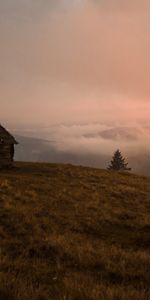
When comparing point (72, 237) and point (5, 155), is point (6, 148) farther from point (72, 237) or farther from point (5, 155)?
point (72, 237)

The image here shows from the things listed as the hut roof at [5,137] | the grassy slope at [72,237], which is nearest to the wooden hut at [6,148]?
the hut roof at [5,137]

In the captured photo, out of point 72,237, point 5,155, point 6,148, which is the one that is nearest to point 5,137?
point 6,148

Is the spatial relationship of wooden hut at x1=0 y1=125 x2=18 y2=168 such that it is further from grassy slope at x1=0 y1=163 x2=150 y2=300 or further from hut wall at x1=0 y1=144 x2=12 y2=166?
grassy slope at x1=0 y1=163 x2=150 y2=300

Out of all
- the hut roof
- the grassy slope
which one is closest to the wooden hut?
the hut roof

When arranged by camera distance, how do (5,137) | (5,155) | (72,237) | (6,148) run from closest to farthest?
(72,237), (5,155), (6,148), (5,137)

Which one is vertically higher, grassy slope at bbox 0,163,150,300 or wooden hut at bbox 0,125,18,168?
wooden hut at bbox 0,125,18,168

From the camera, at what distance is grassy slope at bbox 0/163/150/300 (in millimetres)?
8844

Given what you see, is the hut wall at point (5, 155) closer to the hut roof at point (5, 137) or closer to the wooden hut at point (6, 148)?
the wooden hut at point (6, 148)

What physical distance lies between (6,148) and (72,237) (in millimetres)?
28775

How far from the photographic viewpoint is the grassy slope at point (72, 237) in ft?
29.0

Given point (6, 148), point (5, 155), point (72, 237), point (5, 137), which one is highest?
point (5, 137)

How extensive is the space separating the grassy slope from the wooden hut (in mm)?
3901

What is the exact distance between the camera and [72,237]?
17.3m

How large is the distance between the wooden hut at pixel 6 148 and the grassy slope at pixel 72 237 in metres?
3.90
